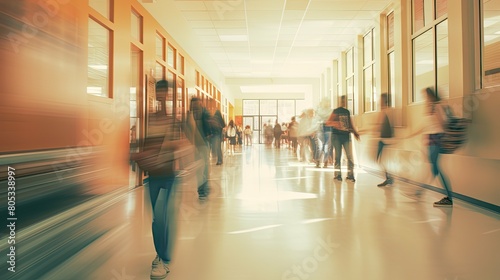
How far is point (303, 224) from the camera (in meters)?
3.52

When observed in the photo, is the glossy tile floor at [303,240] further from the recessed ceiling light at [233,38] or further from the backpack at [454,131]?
the recessed ceiling light at [233,38]

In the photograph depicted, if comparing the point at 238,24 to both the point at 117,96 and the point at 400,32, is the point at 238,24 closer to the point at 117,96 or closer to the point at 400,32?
the point at 400,32

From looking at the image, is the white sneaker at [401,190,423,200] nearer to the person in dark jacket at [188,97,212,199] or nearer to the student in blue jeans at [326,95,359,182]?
the student in blue jeans at [326,95,359,182]

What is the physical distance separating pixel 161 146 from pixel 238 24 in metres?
7.48

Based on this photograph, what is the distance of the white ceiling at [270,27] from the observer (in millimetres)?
7703

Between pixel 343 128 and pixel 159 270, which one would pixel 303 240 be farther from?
pixel 343 128

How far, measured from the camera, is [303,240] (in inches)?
118

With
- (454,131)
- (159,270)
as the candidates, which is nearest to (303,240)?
(159,270)

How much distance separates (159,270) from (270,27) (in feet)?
26.9

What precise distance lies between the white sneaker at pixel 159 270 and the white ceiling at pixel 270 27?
496 cm

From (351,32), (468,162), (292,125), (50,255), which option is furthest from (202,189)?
(292,125)

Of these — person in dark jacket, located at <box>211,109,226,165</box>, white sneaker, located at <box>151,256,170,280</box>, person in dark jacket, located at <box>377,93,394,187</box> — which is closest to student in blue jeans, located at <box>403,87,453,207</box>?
person in dark jacket, located at <box>377,93,394,187</box>

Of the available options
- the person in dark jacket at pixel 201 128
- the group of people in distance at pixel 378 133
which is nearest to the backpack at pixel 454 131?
the group of people in distance at pixel 378 133

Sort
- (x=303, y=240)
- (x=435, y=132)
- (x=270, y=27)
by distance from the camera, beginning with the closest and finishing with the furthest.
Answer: (x=303, y=240), (x=435, y=132), (x=270, y=27)
